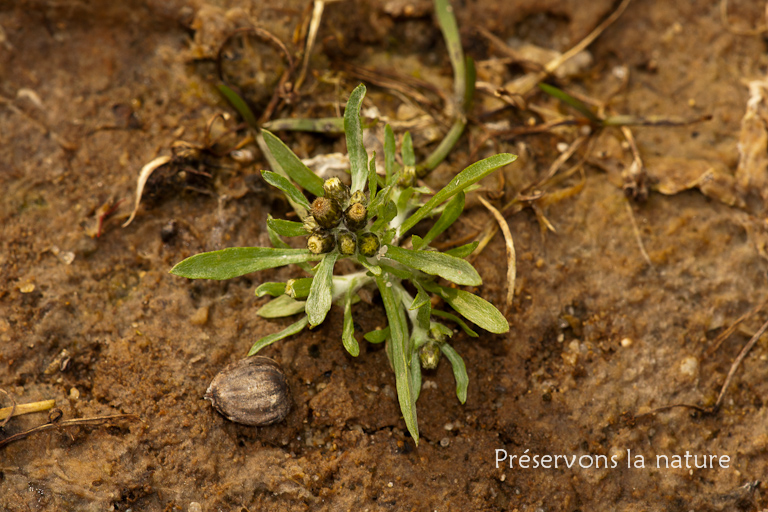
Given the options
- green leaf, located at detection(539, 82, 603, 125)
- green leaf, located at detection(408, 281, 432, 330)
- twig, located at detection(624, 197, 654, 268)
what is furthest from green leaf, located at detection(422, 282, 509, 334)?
green leaf, located at detection(539, 82, 603, 125)

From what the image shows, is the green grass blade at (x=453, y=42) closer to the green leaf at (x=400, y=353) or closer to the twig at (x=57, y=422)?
the green leaf at (x=400, y=353)

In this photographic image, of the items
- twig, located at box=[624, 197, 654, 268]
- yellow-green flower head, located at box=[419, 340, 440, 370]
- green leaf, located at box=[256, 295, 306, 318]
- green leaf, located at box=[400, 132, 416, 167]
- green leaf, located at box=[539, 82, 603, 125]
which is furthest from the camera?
green leaf, located at box=[539, 82, 603, 125]

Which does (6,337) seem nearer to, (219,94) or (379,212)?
(219,94)

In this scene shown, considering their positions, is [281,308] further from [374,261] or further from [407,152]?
[407,152]

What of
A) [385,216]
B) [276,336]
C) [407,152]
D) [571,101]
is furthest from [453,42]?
[276,336]

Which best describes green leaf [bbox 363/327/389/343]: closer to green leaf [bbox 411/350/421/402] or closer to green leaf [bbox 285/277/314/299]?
green leaf [bbox 411/350/421/402]
